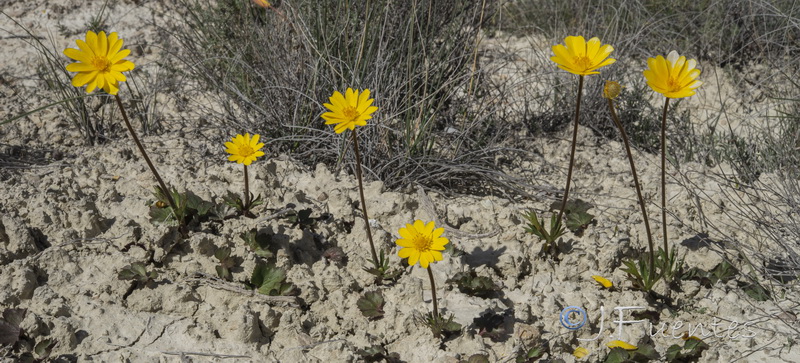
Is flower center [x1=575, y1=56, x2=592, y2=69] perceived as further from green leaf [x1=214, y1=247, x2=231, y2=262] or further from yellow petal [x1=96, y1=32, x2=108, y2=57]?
yellow petal [x1=96, y1=32, x2=108, y2=57]

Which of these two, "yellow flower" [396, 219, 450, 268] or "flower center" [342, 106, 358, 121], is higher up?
"flower center" [342, 106, 358, 121]

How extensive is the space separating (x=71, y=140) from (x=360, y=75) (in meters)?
1.34

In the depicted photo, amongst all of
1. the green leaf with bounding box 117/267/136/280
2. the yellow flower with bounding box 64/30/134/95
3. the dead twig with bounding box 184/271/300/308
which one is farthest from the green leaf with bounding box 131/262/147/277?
the yellow flower with bounding box 64/30/134/95

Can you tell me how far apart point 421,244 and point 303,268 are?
590 millimetres

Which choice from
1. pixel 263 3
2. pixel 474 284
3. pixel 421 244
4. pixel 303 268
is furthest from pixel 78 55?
pixel 263 3

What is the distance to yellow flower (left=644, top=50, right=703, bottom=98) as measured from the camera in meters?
2.04

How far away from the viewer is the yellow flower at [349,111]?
2.08 meters

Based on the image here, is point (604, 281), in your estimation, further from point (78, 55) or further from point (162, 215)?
point (78, 55)

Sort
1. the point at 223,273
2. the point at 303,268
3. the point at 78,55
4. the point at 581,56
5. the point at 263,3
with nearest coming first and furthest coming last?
the point at 78,55 → the point at 581,56 → the point at 223,273 → the point at 303,268 → the point at 263,3

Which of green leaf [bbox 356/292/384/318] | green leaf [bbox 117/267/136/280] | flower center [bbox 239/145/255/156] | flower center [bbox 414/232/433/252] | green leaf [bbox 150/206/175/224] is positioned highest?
flower center [bbox 239/145/255/156]

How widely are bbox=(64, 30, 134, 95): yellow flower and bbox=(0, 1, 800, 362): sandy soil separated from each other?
62cm

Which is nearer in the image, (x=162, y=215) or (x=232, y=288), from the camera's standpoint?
(x=232, y=288)

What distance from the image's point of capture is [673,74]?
2.09 metres

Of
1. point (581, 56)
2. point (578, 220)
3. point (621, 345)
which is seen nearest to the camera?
point (581, 56)
